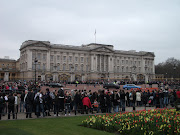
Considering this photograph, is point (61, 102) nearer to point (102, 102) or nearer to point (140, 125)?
point (102, 102)

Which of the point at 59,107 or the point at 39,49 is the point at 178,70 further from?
the point at 59,107

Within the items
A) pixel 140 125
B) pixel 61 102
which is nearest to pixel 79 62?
pixel 61 102

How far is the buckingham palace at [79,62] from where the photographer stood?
254ft

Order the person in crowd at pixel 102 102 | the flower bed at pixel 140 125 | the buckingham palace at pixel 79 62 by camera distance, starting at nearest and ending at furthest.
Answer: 1. the flower bed at pixel 140 125
2. the person in crowd at pixel 102 102
3. the buckingham palace at pixel 79 62

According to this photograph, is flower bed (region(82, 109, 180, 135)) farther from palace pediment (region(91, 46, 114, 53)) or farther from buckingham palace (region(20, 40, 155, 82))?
palace pediment (region(91, 46, 114, 53))

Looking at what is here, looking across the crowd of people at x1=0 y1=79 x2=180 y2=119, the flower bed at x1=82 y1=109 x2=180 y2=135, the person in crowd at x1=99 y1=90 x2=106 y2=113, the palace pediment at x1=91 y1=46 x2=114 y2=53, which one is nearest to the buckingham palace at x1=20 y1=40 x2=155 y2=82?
the palace pediment at x1=91 y1=46 x2=114 y2=53

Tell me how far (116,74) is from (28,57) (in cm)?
4185

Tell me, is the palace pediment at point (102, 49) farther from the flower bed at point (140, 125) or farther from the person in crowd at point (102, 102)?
the flower bed at point (140, 125)

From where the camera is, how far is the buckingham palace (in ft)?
254

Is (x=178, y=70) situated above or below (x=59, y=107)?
above

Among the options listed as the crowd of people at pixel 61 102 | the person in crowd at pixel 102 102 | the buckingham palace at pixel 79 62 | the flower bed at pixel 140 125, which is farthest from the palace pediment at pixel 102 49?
the flower bed at pixel 140 125

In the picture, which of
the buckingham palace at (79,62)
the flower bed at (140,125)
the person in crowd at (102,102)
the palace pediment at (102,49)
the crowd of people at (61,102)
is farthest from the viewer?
the palace pediment at (102,49)

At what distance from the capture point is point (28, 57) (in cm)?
7706

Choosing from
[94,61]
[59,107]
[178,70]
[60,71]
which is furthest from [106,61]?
[59,107]
